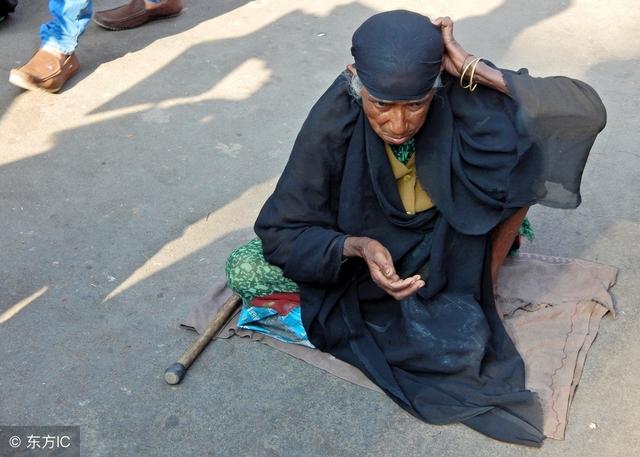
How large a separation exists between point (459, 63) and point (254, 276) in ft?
3.54

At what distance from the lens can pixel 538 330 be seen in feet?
10.9

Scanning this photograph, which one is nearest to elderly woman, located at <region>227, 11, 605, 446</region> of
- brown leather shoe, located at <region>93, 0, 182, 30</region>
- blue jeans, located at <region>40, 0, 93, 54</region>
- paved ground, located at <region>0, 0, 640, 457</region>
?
paved ground, located at <region>0, 0, 640, 457</region>

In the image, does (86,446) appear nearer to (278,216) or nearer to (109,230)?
(278,216)

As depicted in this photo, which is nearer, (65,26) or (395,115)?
(395,115)

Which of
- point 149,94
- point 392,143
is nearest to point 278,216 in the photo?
point 392,143

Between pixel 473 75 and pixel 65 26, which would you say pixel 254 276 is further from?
pixel 65 26

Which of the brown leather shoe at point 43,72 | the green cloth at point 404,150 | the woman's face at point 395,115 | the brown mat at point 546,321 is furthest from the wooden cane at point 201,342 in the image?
the brown leather shoe at point 43,72

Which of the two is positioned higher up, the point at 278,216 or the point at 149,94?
the point at 278,216

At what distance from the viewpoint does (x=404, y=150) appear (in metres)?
3.03

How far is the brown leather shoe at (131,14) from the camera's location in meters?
5.95

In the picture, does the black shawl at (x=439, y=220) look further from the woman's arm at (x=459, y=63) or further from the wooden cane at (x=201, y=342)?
the wooden cane at (x=201, y=342)

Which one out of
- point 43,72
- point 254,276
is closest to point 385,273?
point 254,276

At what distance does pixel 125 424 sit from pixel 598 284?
1.97 metres

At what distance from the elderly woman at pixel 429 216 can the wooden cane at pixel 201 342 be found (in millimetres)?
184
